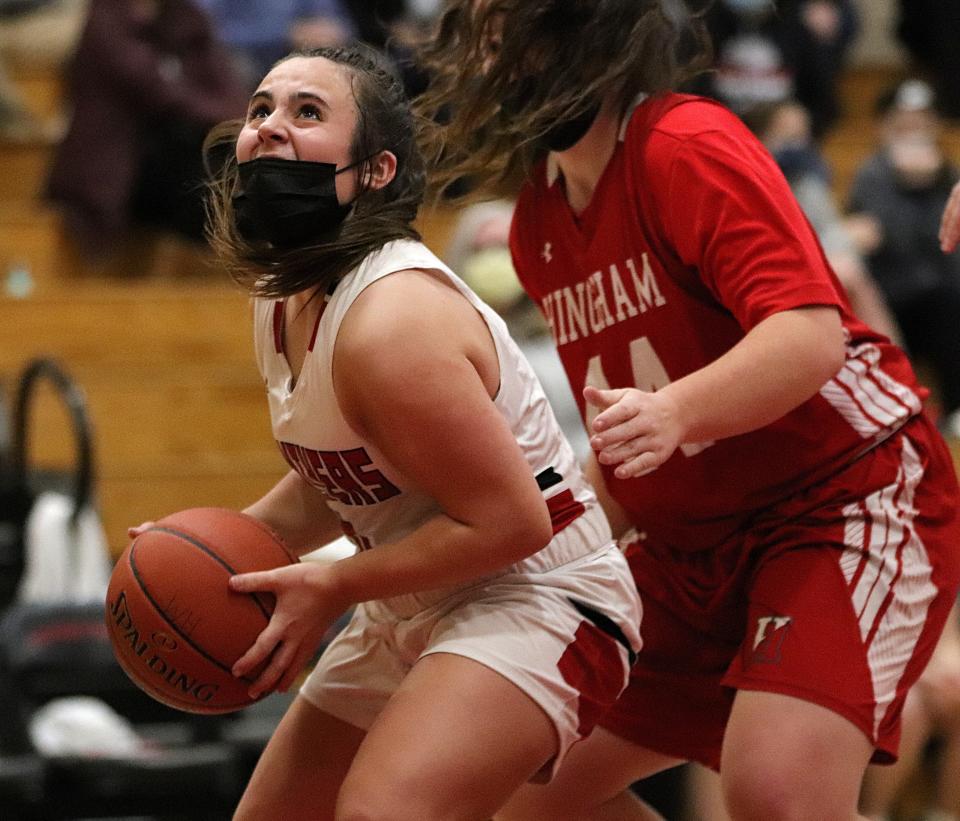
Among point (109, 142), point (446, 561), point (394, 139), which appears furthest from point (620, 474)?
point (109, 142)

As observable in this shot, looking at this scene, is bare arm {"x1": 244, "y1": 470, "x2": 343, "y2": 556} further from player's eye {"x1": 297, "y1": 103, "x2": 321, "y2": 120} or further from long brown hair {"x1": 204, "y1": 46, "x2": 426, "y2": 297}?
player's eye {"x1": 297, "y1": 103, "x2": 321, "y2": 120}

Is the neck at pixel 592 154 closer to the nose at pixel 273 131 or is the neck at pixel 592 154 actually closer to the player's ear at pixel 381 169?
the player's ear at pixel 381 169

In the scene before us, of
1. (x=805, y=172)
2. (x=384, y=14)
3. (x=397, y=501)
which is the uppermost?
(x=384, y=14)

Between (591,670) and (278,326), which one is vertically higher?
(278,326)

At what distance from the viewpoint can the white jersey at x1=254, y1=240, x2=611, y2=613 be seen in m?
2.43

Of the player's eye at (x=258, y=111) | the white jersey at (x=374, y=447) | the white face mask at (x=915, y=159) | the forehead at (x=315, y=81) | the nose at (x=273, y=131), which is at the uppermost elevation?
the forehead at (x=315, y=81)

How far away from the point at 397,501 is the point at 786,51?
238 inches

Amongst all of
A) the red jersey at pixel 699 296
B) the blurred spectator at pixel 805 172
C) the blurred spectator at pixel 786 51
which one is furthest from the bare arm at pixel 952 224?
the blurred spectator at pixel 786 51

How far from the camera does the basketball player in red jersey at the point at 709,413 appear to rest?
2457 mm

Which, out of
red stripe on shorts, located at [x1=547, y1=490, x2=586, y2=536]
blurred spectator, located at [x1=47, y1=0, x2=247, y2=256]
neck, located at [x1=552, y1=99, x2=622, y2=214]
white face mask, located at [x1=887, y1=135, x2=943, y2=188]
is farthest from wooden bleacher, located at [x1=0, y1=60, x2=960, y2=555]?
red stripe on shorts, located at [x1=547, y1=490, x2=586, y2=536]

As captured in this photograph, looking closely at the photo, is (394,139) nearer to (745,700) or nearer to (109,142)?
(745,700)

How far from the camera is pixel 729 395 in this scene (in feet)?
7.80

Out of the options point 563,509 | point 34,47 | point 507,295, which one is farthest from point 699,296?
point 34,47

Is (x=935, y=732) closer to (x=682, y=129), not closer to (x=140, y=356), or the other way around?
(x=682, y=129)
